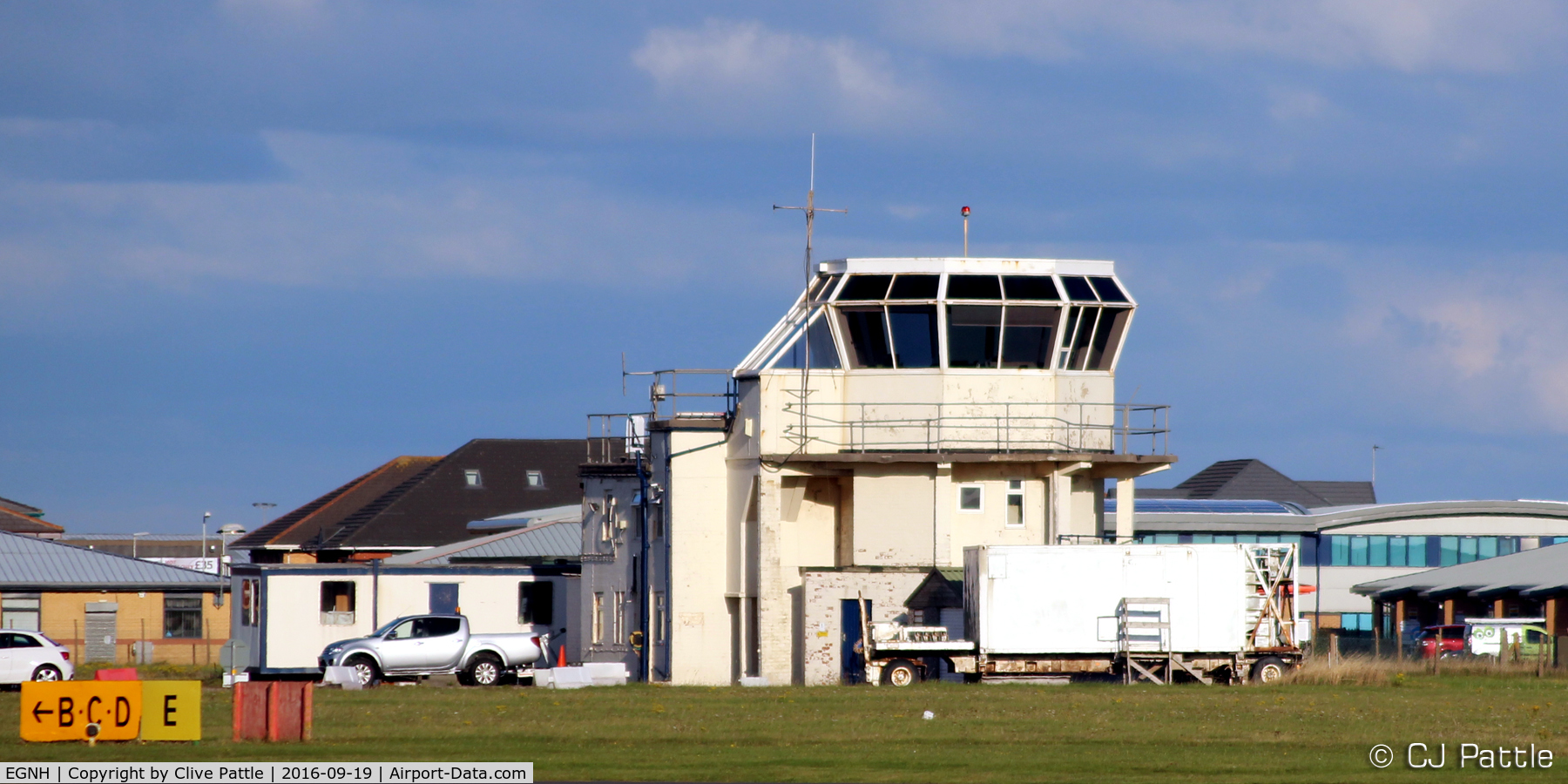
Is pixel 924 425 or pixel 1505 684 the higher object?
pixel 924 425

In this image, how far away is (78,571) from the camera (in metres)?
66.1

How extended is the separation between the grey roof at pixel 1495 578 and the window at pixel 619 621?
87.7ft

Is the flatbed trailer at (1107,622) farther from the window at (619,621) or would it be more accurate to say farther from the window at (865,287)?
the window at (619,621)

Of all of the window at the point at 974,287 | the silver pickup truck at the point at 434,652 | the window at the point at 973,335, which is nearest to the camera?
the silver pickup truck at the point at 434,652

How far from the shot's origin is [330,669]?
1529 inches

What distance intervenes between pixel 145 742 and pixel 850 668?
21.3 meters

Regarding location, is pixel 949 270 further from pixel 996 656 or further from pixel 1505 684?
pixel 1505 684

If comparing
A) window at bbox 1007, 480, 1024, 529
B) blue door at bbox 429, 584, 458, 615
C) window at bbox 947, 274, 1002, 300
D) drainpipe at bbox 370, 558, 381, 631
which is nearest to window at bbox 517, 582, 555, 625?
blue door at bbox 429, 584, 458, 615

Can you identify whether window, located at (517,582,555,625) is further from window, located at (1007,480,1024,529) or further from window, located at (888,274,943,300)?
window, located at (888,274,943,300)

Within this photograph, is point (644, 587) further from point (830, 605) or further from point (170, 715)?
point (170, 715)

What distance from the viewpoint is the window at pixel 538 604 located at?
174ft

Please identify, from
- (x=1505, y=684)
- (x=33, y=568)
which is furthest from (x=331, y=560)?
(x=1505, y=684)

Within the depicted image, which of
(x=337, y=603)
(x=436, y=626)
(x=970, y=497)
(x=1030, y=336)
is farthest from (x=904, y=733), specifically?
(x=337, y=603)

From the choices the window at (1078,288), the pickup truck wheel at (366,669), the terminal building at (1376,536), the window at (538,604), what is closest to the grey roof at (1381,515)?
the terminal building at (1376,536)
